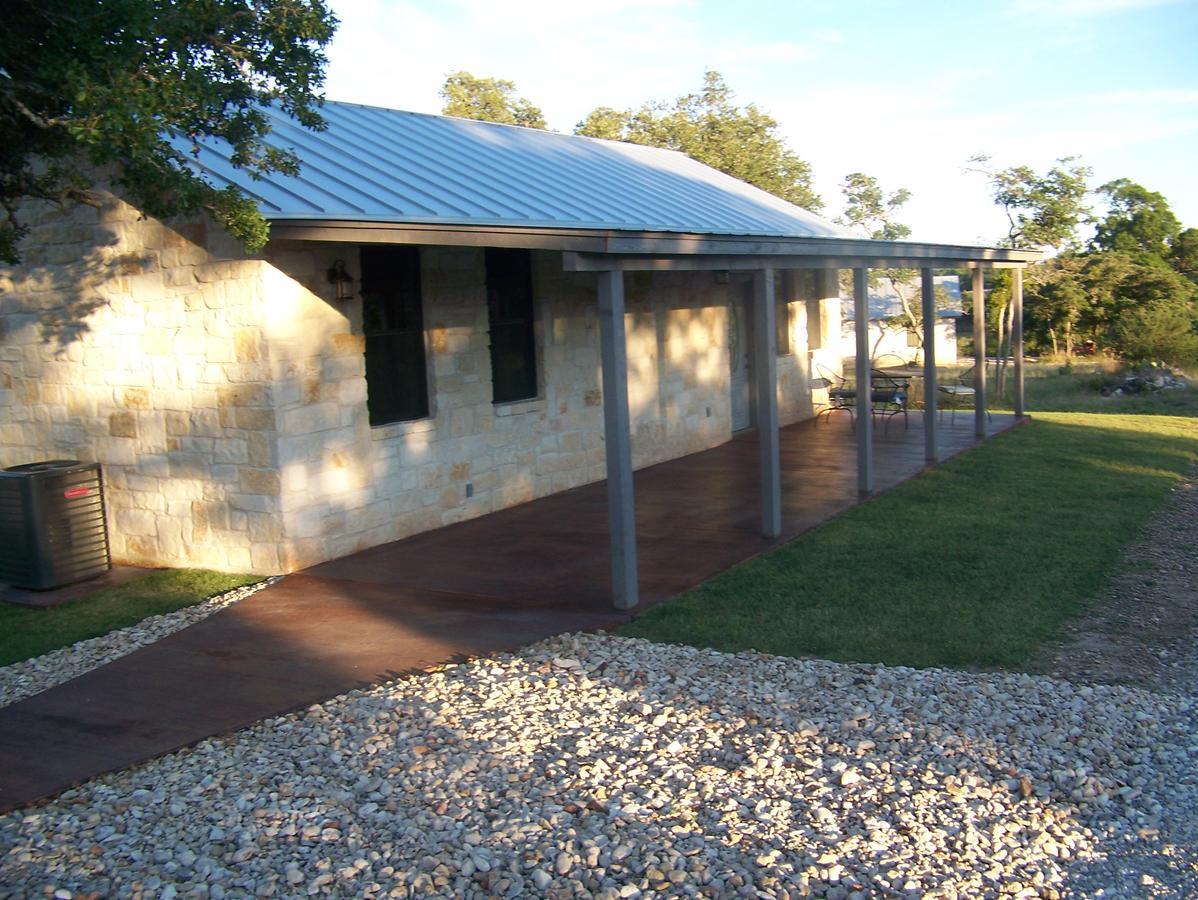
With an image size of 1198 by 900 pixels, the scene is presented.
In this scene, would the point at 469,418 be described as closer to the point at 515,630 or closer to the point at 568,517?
the point at 568,517

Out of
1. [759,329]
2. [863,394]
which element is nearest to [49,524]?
[759,329]

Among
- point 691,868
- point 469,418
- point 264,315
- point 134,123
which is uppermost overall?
point 134,123

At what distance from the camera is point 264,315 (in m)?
8.27

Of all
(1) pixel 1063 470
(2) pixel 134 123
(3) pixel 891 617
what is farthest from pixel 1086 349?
(2) pixel 134 123

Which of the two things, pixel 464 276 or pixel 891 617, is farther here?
pixel 464 276

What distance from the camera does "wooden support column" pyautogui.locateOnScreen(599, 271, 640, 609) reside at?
7.24 m

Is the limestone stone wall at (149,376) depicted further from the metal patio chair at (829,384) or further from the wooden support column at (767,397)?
the metal patio chair at (829,384)

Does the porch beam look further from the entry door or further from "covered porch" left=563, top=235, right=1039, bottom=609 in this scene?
the entry door

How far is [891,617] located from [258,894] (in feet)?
14.6

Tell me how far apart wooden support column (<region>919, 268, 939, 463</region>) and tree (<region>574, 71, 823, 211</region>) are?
21.3 meters

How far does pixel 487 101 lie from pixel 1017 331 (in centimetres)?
2673

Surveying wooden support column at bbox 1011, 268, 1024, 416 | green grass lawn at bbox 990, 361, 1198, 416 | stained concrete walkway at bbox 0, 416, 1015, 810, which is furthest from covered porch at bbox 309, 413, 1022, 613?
green grass lawn at bbox 990, 361, 1198, 416

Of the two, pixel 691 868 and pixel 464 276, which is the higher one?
pixel 464 276

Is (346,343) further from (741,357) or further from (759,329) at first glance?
(741,357)
